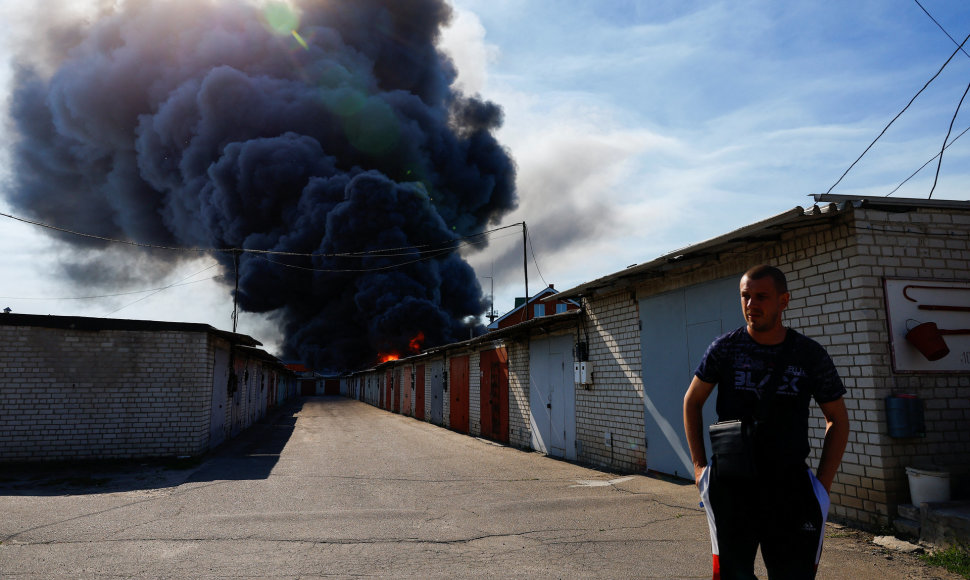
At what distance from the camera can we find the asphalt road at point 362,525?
14.4ft

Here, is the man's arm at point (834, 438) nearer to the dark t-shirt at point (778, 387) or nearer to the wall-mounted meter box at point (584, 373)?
the dark t-shirt at point (778, 387)

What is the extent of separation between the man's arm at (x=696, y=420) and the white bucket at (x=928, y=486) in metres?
3.78

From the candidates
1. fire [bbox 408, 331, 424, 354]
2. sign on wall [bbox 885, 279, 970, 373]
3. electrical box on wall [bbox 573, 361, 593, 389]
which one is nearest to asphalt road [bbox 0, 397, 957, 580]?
electrical box on wall [bbox 573, 361, 593, 389]

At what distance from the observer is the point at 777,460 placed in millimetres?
2150

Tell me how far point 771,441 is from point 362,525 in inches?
178

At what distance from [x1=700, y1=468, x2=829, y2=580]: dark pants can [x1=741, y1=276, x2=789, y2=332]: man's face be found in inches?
21.6

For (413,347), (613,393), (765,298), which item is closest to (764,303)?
A: (765,298)

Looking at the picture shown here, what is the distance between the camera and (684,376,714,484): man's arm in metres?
2.30

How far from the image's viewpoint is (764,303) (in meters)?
2.29

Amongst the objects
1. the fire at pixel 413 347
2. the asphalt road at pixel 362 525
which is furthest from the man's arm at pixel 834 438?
the fire at pixel 413 347


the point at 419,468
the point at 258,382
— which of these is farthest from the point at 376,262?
the point at 419,468

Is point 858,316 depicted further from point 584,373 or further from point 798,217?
point 584,373

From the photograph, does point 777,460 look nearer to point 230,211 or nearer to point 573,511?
point 573,511

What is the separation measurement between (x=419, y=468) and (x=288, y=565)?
5.75 m
